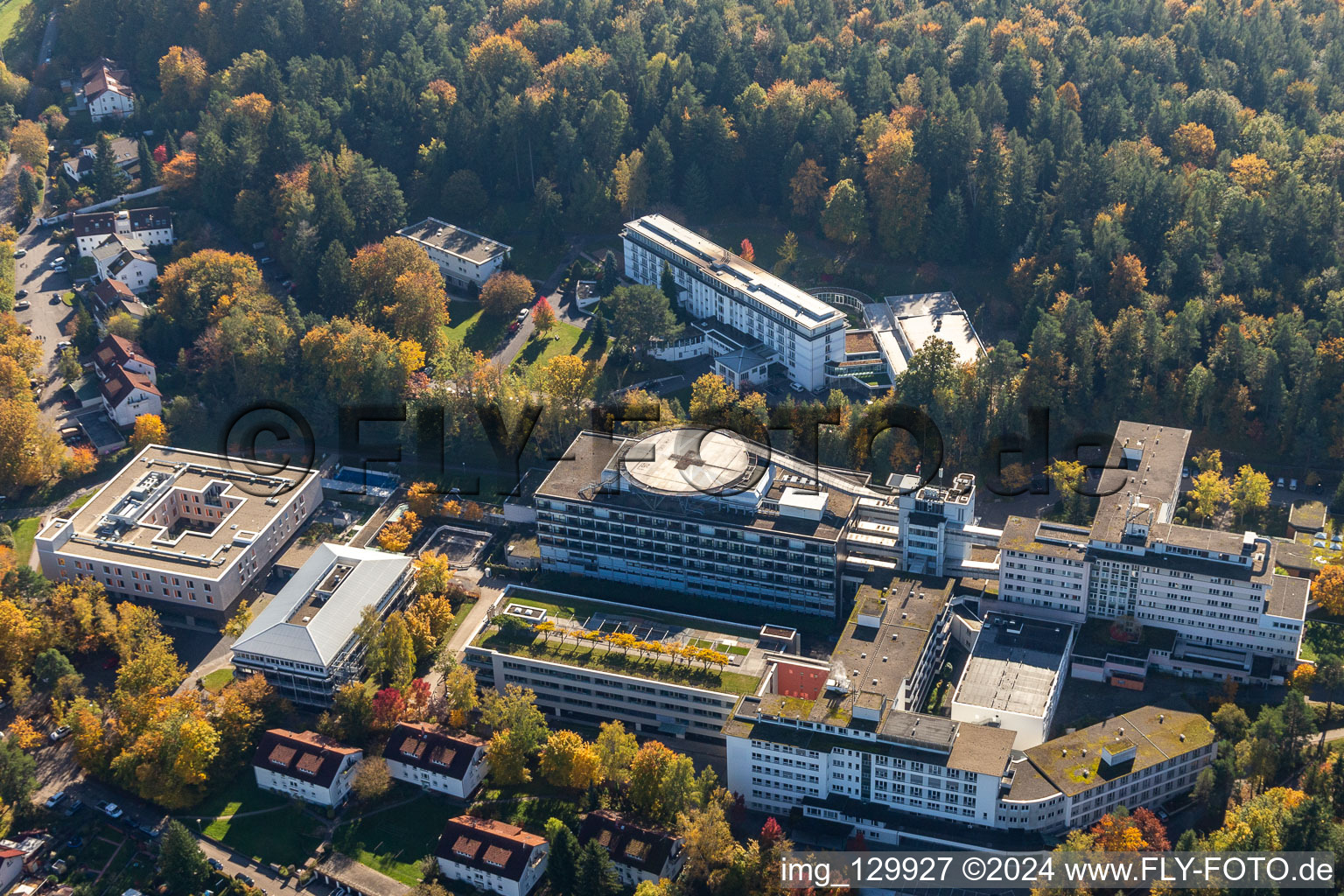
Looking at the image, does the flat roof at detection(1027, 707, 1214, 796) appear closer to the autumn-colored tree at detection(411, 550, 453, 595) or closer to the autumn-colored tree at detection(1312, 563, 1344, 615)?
the autumn-colored tree at detection(1312, 563, 1344, 615)

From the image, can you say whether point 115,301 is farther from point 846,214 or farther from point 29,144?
point 846,214

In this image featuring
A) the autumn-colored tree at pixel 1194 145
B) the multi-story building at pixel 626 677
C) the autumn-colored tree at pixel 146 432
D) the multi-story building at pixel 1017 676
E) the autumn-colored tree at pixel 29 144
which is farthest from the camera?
the autumn-colored tree at pixel 29 144

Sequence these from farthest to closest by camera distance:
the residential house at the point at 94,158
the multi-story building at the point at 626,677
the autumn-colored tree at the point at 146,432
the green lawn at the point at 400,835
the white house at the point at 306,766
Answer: the residential house at the point at 94,158 → the autumn-colored tree at the point at 146,432 → the multi-story building at the point at 626,677 → the white house at the point at 306,766 → the green lawn at the point at 400,835

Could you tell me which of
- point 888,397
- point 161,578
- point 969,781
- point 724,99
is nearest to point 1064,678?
point 969,781

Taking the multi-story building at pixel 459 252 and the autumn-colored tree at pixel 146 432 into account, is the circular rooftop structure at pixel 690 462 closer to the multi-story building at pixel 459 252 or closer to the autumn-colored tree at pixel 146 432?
the multi-story building at pixel 459 252

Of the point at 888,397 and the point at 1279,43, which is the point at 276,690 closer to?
the point at 888,397

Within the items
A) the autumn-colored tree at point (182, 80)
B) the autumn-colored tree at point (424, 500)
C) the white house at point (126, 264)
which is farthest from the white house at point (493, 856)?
the autumn-colored tree at point (182, 80)
